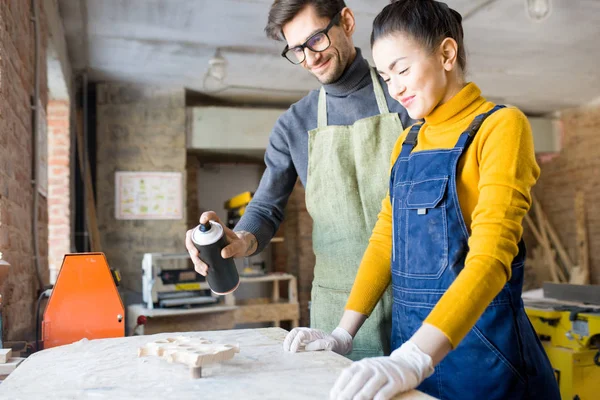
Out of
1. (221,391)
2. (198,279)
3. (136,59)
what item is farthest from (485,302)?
(136,59)

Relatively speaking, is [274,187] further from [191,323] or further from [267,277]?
[267,277]

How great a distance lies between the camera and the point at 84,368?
1127 mm

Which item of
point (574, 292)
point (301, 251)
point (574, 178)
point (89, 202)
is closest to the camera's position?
point (574, 292)

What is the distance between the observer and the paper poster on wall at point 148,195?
5867 millimetres

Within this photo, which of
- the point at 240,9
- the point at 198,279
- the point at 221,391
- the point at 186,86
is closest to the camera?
the point at 221,391

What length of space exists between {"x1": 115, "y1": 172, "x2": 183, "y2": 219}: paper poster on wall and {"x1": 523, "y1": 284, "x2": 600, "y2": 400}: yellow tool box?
3939 mm

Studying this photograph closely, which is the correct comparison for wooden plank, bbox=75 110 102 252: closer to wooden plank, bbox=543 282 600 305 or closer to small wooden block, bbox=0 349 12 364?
wooden plank, bbox=543 282 600 305

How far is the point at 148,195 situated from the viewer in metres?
5.93

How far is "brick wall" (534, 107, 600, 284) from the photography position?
23.7 ft

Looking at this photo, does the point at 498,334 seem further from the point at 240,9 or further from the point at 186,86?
the point at 186,86

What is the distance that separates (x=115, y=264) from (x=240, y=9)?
9.86 feet

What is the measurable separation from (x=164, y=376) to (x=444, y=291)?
0.59 metres

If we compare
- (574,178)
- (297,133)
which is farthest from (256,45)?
(574,178)

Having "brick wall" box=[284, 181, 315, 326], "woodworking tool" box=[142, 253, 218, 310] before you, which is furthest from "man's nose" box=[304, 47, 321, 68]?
"brick wall" box=[284, 181, 315, 326]
